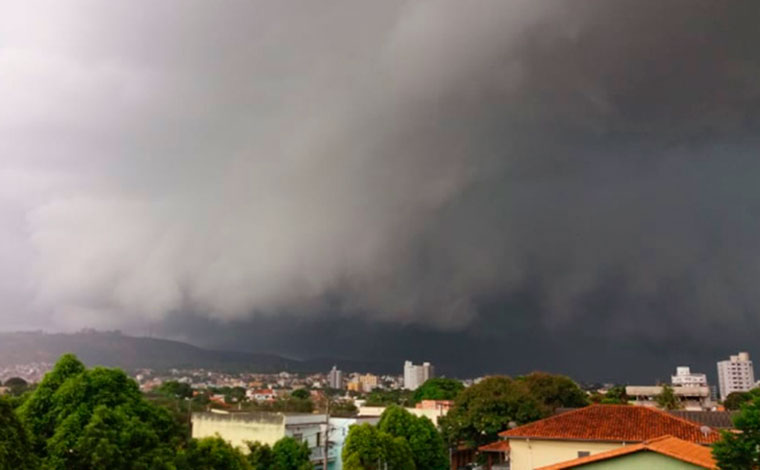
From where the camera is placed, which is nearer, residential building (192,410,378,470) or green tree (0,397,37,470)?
green tree (0,397,37,470)

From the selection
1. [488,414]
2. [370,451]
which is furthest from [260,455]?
[488,414]

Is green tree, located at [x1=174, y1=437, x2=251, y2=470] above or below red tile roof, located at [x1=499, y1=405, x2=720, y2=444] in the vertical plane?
below

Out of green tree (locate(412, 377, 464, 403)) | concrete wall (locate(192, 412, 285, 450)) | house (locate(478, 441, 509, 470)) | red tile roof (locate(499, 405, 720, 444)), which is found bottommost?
house (locate(478, 441, 509, 470))

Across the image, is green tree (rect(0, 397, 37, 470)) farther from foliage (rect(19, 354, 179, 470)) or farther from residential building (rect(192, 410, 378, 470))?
residential building (rect(192, 410, 378, 470))

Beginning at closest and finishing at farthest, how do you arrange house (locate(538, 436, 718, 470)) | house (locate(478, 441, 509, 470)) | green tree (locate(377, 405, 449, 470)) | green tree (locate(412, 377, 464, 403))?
house (locate(538, 436, 718, 470))
house (locate(478, 441, 509, 470))
green tree (locate(377, 405, 449, 470))
green tree (locate(412, 377, 464, 403))

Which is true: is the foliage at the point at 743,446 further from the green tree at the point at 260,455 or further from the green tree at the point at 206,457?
the green tree at the point at 260,455

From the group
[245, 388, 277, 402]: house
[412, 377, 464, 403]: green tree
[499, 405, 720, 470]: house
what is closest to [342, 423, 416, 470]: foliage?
[499, 405, 720, 470]: house

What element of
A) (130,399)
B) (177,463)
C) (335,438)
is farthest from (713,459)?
(335,438)
